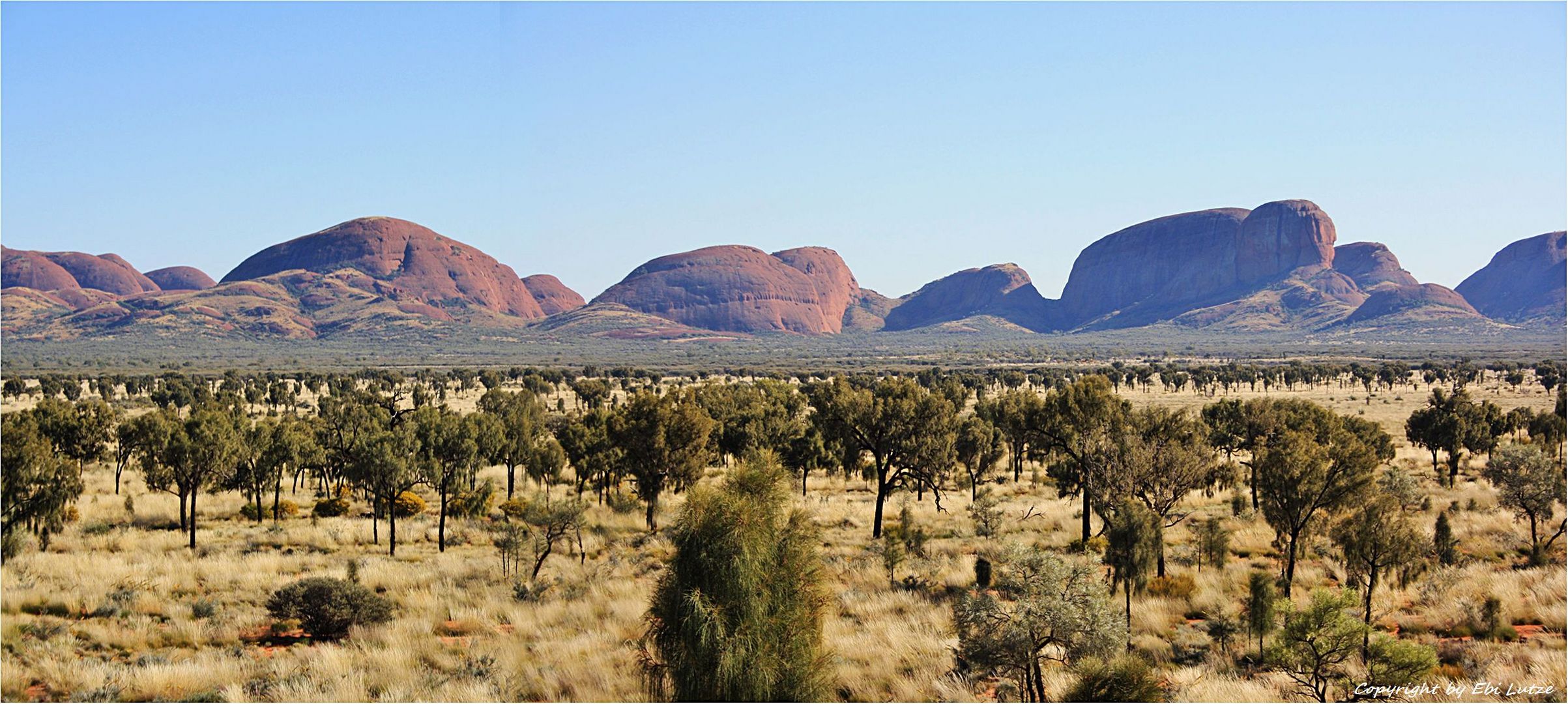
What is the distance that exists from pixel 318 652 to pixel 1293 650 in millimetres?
16735

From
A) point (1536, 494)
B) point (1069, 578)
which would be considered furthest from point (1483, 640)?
point (1536, 494)

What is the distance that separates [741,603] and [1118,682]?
527 cm

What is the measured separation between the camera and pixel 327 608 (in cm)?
1948

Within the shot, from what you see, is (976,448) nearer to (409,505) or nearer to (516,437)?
(516,437)

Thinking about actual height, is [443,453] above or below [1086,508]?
above

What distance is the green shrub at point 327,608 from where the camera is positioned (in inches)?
766

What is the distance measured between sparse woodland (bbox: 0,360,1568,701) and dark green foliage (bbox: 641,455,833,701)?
0.04 metres

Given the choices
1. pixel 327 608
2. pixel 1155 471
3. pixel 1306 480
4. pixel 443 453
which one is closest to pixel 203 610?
pixel 327 608

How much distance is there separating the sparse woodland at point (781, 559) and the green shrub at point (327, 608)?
6 cm

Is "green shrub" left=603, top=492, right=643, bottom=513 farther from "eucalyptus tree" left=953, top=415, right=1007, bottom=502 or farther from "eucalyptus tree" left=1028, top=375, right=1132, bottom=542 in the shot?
"eucalyptus tree" left=953, top=415, right=1007, bottom=502

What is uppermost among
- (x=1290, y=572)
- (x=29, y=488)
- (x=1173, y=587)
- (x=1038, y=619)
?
(x=29, y=488)

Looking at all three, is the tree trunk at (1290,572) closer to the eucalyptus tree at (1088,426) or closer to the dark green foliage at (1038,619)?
the eucalyptus tree at (1088,426)

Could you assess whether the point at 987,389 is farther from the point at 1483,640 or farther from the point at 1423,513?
the point at 1483,640


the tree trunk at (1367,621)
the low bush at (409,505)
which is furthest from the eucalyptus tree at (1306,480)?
the low bush at (409,505)
